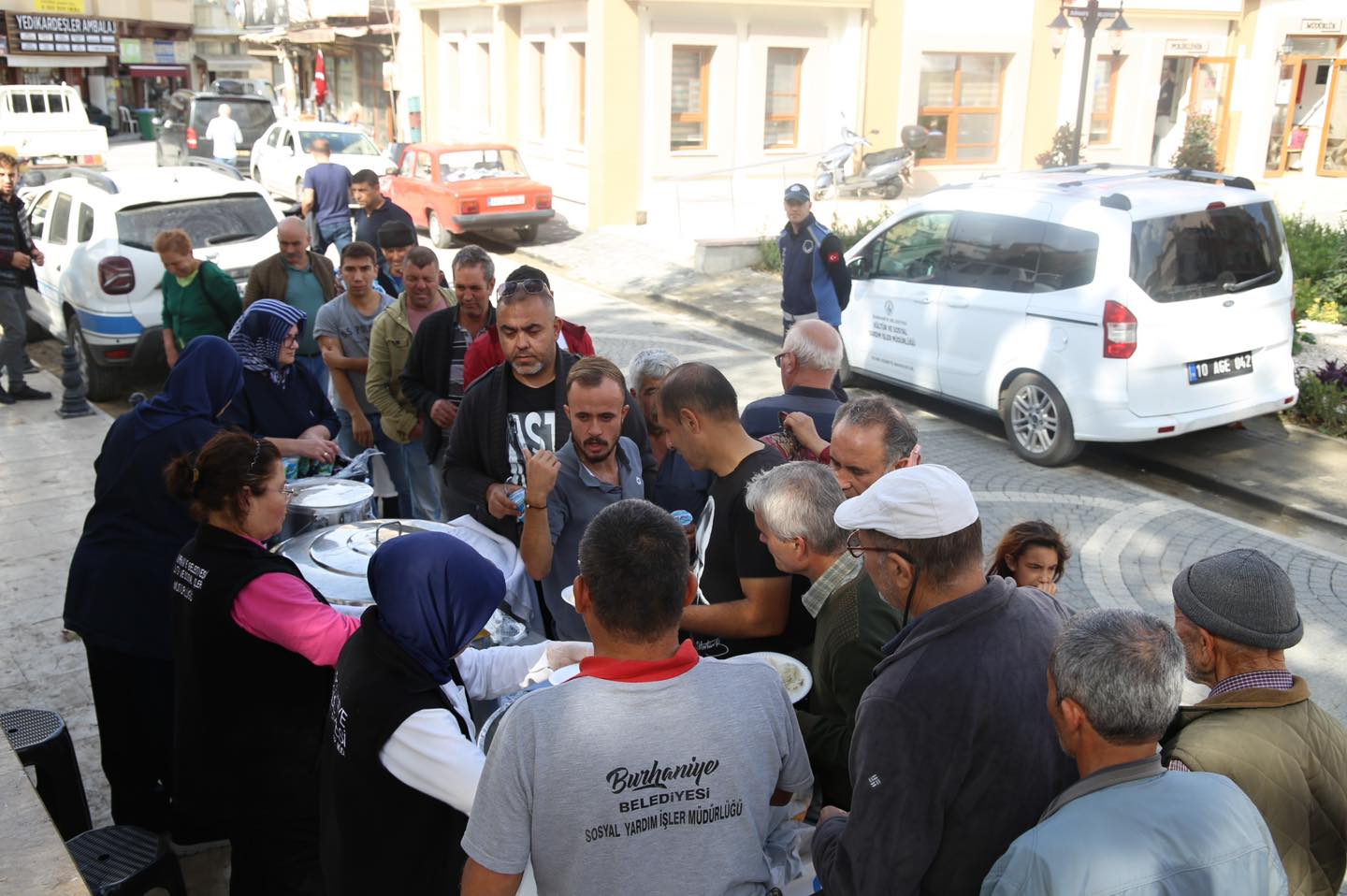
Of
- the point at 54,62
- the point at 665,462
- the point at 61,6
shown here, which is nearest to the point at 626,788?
the point at 665,462

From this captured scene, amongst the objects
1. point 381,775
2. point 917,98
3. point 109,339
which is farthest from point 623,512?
point 917,98

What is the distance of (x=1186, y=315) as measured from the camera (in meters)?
8.18

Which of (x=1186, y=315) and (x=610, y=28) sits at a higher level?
(x=610, y=28)

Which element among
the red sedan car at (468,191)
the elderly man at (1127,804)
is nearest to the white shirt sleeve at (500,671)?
the elderly man at (1127,804)

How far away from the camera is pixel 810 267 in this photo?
9.68 metres

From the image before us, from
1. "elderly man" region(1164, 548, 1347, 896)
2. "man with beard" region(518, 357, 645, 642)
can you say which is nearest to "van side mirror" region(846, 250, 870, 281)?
"man with beard" region(518, 357, 645, 642)

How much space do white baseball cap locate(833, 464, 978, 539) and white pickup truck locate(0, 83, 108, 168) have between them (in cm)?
3280

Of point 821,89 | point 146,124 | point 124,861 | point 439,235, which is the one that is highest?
point 821,89

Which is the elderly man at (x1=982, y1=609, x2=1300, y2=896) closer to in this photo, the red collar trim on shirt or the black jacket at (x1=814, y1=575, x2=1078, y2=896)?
the black jacket at (x1=814, y1=575, x2=1078, y2=896)

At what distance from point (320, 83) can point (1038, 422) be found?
1326 inches

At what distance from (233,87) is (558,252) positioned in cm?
2241

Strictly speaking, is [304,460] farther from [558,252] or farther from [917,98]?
[917,98]

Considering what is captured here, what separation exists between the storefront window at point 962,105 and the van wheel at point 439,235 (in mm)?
11022

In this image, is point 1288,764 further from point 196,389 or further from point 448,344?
point 448,344
